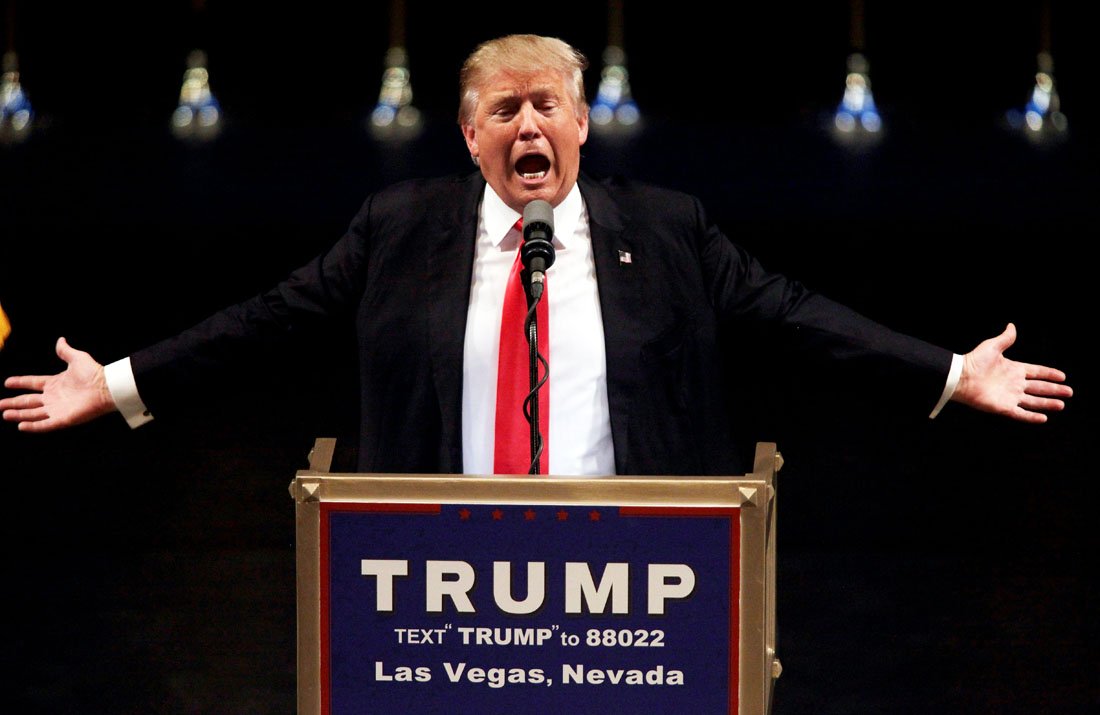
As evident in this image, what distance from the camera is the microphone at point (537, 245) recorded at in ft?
7.64

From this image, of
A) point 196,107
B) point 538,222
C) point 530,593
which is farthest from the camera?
point 196,107

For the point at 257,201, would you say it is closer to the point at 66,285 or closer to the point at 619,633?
the point at 66,285

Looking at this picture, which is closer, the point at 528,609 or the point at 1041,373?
the point at 528,609

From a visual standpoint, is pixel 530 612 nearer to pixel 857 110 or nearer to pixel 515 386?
pixel 515 386

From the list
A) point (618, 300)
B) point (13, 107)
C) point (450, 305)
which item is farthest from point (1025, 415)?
point (13, 107)

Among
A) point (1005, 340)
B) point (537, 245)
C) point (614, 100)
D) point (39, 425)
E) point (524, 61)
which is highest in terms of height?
point (524, 61)

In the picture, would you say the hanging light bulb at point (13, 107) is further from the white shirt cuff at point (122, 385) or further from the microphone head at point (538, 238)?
the microphone head at point (538, 238)

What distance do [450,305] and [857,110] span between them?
4290 millimetres

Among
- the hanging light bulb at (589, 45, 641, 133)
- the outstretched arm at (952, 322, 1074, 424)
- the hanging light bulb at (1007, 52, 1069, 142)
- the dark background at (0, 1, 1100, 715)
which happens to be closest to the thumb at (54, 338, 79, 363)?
the dark background at (0, 1, 1100, 715)

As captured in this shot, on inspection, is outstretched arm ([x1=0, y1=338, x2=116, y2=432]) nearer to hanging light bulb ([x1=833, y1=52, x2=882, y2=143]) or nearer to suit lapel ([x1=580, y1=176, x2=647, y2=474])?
suit lapel ([x1=580, y1=176, x2=647, y2=474])

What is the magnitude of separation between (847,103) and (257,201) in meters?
2.25

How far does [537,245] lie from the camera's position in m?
2.36

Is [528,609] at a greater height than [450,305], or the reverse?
[450,305]

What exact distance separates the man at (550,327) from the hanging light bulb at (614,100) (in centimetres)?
357
